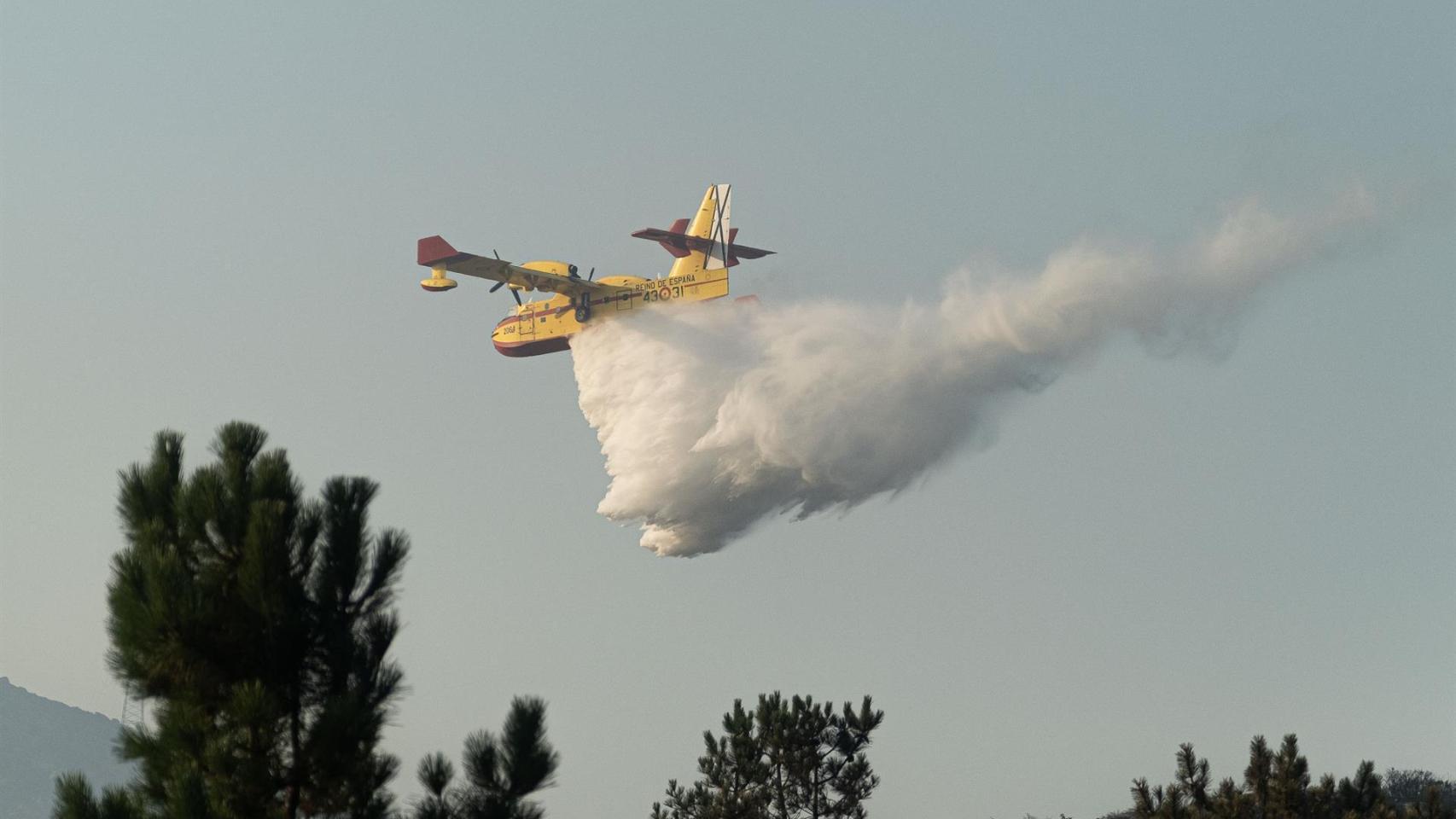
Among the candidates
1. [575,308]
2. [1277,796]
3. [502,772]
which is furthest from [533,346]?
[502,772]

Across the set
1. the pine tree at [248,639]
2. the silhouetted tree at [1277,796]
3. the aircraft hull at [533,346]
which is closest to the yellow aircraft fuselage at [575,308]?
the aircraft hull at [533,346]

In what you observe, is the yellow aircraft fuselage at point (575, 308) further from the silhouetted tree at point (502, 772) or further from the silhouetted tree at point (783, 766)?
the silhouetted tree at point (502, 772)

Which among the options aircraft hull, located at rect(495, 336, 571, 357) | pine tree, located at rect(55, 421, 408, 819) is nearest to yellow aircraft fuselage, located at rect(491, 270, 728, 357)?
aircraft hull, located at rect(495, 336, 571, 357)

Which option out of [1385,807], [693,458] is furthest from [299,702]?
[693,458]

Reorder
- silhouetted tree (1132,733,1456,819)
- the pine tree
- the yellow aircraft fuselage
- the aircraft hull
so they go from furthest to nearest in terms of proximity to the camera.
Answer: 1. the aircraft hull
2. the yellow aircraft fuselage
3. silhouetted tree (1132,733,1456,819)
4. the pine tree

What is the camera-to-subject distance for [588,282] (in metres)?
53.2

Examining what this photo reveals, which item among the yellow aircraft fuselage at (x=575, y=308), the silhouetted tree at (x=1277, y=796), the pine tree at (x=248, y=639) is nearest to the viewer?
the pine tree at (x=248, y=639)

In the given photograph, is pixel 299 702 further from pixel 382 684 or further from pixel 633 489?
pixel 633 489

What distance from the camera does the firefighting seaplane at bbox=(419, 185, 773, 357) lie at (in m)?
52.3

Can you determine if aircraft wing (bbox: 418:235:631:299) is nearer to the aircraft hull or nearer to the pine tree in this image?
the aircraft hull

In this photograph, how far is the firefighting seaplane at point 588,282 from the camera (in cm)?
5228

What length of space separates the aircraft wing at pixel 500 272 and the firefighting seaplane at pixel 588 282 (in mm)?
25

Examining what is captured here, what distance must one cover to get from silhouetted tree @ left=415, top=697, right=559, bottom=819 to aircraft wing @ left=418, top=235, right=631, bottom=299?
112ft

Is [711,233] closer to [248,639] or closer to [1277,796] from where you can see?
[1277,796]
